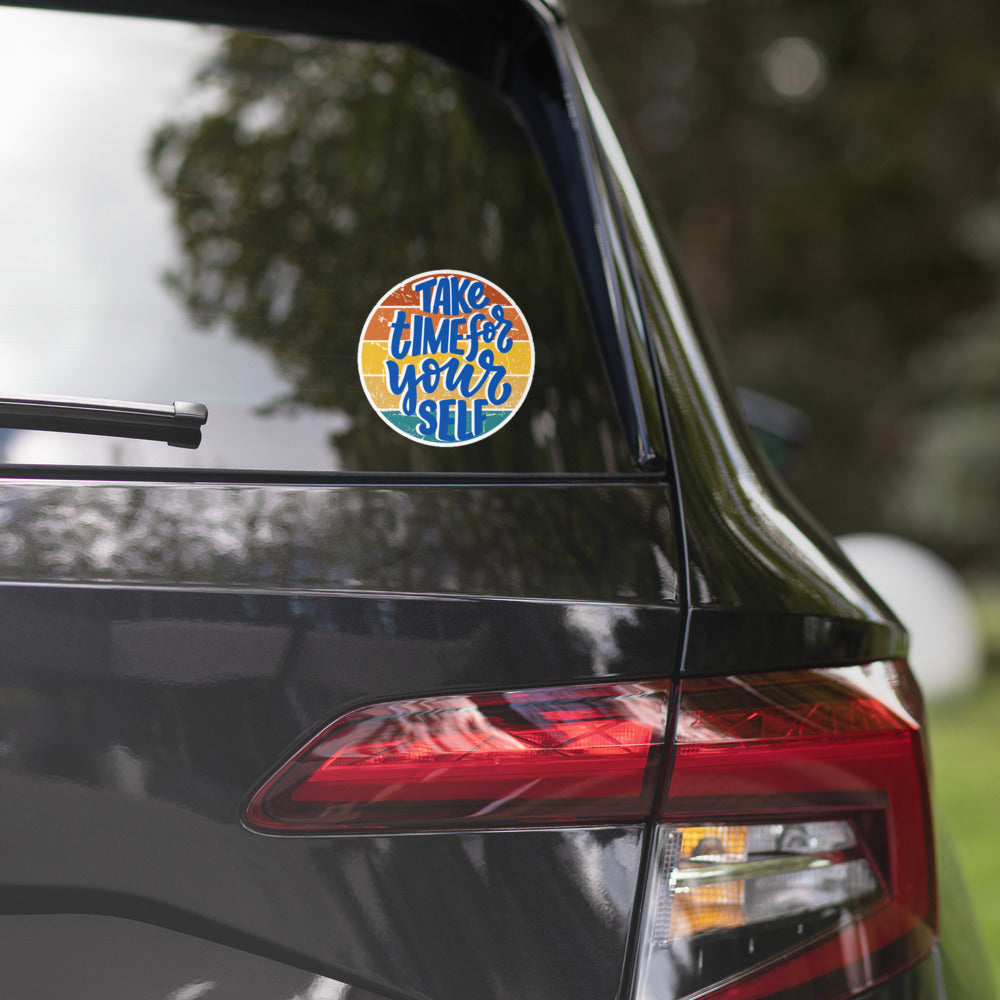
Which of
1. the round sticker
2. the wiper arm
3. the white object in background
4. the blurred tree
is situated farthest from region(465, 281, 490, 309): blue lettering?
the blurred tree

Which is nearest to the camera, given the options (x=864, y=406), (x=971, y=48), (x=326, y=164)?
(x=326, y=164)

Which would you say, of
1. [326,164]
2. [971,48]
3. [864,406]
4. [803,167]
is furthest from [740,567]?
[864,406]

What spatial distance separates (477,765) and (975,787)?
4741 millimetres

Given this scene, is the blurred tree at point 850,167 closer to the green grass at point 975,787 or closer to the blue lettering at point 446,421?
the green grass at point 975,787

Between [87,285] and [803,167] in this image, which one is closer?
[87,285]

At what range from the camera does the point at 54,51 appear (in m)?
1.29

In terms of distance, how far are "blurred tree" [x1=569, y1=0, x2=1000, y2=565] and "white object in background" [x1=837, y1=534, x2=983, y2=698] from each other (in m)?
4.25

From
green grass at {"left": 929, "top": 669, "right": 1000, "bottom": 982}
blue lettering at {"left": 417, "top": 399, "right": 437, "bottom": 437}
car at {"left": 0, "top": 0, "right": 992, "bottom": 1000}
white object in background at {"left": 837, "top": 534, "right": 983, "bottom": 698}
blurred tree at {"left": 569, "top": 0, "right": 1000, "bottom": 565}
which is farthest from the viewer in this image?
blurred tree at {"left": 569, "top": 0, "right": 1000, "bottom": 565}

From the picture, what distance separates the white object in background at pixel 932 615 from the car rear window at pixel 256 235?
5.20 m

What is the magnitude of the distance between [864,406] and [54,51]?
19.4 metres

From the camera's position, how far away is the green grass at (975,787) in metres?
3.73

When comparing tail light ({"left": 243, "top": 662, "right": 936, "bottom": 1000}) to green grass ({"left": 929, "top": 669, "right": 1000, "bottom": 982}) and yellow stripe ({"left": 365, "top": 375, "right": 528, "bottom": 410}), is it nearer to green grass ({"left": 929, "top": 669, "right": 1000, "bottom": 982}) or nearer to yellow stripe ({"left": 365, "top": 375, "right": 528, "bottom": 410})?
yellow stripe ({"left": 365, "top": 375, "right": 528, "bottom": 410})

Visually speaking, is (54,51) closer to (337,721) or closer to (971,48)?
(337,721)

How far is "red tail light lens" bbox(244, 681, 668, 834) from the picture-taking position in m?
0.92
